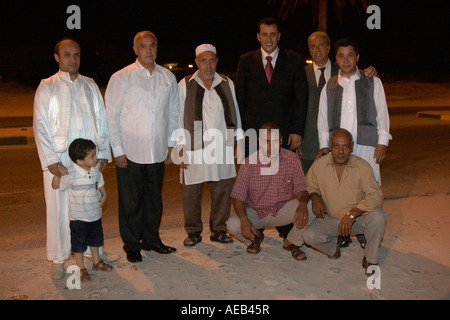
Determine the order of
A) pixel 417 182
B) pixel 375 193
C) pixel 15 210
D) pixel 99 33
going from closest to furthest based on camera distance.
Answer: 1. pixel 375 193
2. pixel 15 210
3. pixel 417 182
4. pixel 99 33

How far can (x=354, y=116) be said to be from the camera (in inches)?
220

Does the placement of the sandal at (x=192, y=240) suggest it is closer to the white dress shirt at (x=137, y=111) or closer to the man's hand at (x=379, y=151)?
the white dress shirt at (x=137, y=111)

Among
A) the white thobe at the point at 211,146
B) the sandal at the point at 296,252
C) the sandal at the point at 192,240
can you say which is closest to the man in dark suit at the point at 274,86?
the white thobe at the point at 211,146

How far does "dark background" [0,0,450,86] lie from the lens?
36250 mm

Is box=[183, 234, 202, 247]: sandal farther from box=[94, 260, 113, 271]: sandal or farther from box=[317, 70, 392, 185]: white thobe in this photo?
box=[317, 70, 392, 185]: white thobe

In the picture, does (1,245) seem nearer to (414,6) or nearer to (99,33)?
(99,33)

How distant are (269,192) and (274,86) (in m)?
1.17

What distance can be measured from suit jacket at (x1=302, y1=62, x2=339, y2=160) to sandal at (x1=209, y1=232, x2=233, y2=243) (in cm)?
131

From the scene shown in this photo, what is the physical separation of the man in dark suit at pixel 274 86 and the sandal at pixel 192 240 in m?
0.87

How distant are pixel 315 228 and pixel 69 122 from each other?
8.21ft

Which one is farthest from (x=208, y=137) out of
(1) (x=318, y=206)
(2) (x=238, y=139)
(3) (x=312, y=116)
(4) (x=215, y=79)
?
(1) (x=318, y=206)

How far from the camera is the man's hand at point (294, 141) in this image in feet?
19.3
